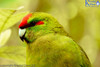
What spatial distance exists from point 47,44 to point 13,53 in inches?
12.0

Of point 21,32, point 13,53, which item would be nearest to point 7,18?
point 13,53

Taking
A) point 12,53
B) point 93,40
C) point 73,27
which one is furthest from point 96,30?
point 12,53

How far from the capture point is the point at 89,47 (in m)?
2.92

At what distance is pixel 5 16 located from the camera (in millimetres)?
669

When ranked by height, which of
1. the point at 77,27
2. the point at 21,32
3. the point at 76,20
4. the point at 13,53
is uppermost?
the point at 76,20

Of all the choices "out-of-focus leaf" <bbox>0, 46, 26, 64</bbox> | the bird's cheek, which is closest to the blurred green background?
the bird's cheek

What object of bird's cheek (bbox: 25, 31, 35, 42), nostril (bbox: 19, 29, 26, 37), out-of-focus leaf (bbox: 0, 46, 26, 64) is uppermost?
nostril (bbox: 19, 29, 26, 37)

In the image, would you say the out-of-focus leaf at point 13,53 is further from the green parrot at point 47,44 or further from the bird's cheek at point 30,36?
the bird's cheek at point 30,36

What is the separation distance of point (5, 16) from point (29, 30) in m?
0.40

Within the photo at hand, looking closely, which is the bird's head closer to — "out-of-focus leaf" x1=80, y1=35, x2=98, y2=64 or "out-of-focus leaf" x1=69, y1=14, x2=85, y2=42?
"out-of-focus leaf" x1=69, y1=14, x2=85, y2=42

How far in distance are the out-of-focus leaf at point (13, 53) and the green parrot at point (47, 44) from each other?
0.74ft

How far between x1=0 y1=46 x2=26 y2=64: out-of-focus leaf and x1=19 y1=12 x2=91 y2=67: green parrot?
8.8 inches

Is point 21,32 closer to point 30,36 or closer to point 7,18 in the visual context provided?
point 30,36

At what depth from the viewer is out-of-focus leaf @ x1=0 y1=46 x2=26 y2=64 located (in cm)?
69
